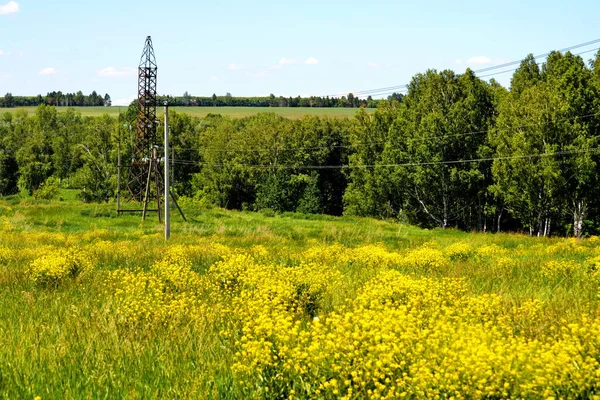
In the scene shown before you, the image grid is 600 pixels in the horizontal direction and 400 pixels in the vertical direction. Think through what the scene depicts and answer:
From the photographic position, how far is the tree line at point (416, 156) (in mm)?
38688

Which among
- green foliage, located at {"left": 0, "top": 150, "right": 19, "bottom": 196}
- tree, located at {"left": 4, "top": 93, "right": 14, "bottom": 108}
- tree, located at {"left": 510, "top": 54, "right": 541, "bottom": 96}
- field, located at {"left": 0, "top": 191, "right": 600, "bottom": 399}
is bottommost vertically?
green foliage, located at {"left": 0, "top": 150, "right": 19, "bottom": 196}

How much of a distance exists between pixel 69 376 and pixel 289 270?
16.0 ft

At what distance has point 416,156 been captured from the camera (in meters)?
50.4

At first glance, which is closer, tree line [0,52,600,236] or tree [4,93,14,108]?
tree line [0,52,600,236]

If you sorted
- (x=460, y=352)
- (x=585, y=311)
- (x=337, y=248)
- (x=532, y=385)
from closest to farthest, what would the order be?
(x=532, y=385) < (x=460, y=352) < (x=585, y=311) < (x=337, y=248)

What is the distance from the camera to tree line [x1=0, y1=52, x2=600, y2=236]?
38.7 m

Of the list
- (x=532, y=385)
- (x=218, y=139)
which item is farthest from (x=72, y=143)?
(x=532, y=385)

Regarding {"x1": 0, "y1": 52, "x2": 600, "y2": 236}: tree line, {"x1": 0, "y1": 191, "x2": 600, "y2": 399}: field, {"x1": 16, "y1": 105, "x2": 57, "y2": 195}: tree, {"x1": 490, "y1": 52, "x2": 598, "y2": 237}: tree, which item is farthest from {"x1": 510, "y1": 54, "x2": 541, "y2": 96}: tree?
{"x1": 16, "y1": 105, "x2": 57, "y2": 195}: tree

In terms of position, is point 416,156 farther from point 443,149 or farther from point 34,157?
point 34,157

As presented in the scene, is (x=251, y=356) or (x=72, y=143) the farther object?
(x=72, y=143)

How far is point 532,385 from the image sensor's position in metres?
4.07

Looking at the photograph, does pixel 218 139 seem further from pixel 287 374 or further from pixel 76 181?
pixel 287 374

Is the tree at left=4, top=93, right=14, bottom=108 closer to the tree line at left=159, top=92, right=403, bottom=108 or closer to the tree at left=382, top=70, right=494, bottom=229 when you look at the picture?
the tree line at left=159, top=92, right=403, bottom=108

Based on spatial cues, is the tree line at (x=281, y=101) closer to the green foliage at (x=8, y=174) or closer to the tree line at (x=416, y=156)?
the tree line at (x=416, y=156)
